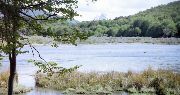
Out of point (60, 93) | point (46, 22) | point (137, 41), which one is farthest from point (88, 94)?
point (137, 41)

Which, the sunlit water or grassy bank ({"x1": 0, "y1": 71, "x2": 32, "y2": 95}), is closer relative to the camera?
grassy bank ({"x1": 0, "y1": 71, "x2": 32, "y2": 95})

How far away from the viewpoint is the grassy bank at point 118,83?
26539 mm

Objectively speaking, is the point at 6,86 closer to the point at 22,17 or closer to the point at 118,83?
the point at 118,83

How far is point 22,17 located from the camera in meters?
7.28

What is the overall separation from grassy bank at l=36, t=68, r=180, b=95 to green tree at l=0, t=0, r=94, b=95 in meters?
17.3

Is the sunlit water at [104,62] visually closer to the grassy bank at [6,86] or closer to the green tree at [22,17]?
the grassy bank at [6,86]

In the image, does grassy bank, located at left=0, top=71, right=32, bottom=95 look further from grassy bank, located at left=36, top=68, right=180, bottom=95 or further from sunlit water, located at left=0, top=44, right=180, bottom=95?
grassy bank, located at left=36, top=68, right=180, bottom=95

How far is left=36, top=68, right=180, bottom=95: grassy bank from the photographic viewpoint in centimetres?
2654

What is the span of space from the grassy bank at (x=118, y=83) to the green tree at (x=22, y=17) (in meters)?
17.3

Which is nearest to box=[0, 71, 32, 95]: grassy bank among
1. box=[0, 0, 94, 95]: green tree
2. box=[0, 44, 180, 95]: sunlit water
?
box=[0, 44, 180, 95]: sunlit water

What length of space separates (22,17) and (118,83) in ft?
73.6

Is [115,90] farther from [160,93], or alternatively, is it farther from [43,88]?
[43,88]

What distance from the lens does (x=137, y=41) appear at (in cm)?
18250

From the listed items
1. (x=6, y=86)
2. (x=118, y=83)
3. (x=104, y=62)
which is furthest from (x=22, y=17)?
(x=104, y=62)
